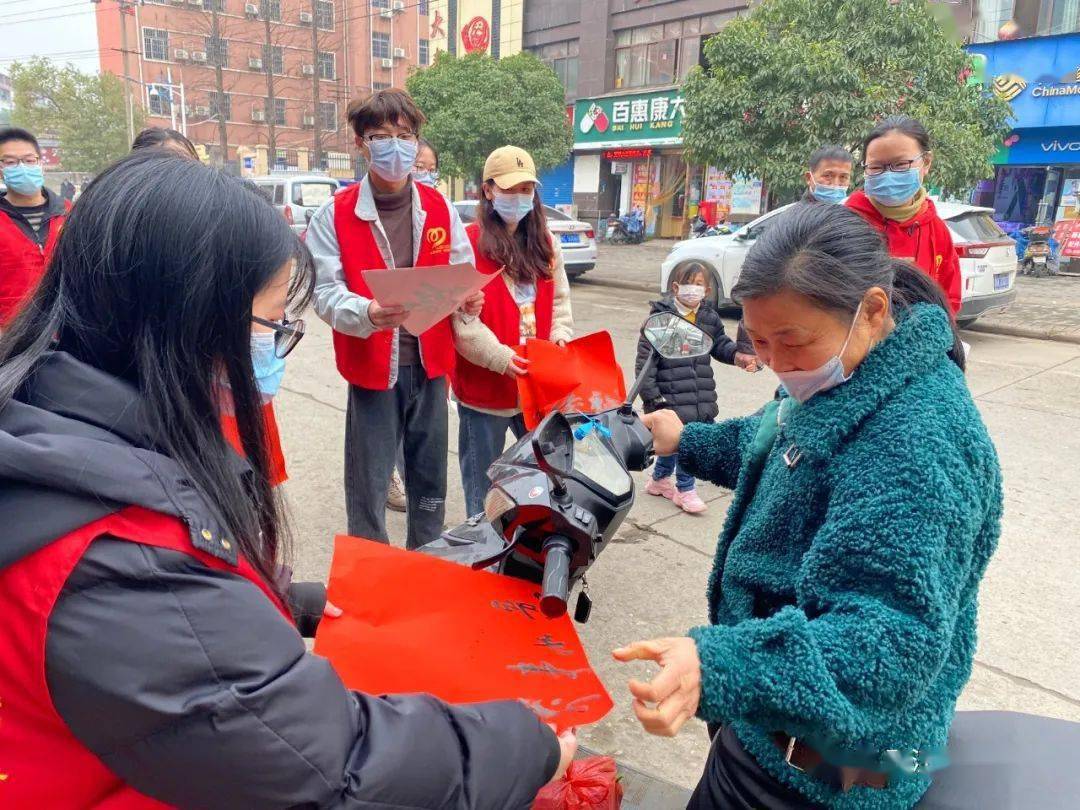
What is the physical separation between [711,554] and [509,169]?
2.00 meters

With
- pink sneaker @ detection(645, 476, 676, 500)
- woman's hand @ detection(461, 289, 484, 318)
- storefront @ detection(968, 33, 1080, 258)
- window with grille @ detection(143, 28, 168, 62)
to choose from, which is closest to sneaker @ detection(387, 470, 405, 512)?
pink sneaker @ detection(645, 476, 676, 500)

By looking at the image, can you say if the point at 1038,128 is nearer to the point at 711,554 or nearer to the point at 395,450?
the point at 711,554

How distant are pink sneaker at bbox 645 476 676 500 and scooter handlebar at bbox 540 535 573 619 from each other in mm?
3162

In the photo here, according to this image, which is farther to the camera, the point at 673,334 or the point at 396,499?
the point at 396,499

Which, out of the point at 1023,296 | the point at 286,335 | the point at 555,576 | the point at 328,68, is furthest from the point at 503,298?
the point at 328,68

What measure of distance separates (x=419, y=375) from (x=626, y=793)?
5.73 feet

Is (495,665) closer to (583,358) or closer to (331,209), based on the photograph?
(583,358)

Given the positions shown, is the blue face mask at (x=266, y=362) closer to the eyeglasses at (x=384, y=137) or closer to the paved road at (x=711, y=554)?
the eyeglasses at (x=384, y=137)

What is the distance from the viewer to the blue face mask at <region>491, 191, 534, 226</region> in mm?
3320

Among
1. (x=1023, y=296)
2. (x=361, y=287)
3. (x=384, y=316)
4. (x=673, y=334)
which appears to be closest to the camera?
(x=673, y=334)

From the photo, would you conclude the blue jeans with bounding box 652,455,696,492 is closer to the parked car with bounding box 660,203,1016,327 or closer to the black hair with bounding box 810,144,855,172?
the black hair with bounding box 810,144,855,172

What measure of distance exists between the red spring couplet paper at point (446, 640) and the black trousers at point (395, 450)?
1.72 m

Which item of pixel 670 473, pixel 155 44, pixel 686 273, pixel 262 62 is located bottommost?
pixel 670 473

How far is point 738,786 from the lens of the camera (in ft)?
4.39
